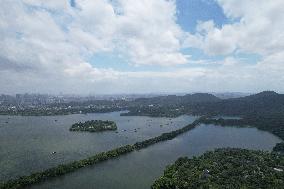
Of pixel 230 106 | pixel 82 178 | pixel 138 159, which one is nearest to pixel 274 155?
pixel 138 159

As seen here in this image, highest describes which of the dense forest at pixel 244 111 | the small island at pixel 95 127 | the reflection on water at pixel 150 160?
the dense forest at pixel 244 111

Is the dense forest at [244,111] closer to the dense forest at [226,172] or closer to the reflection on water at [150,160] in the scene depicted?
the reflection on water at [150,160]

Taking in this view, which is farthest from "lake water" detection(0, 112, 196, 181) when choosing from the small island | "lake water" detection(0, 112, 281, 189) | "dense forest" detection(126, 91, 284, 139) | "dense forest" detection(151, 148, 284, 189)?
"dense forest" detection(126, 91, 284, 139)

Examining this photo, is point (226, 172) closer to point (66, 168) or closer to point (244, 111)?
point (66, 168)

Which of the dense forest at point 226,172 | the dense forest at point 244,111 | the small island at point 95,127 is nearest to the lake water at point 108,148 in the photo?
the small island at point 95,127

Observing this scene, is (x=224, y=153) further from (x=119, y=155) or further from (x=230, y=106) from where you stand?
(x=230, y=106)
